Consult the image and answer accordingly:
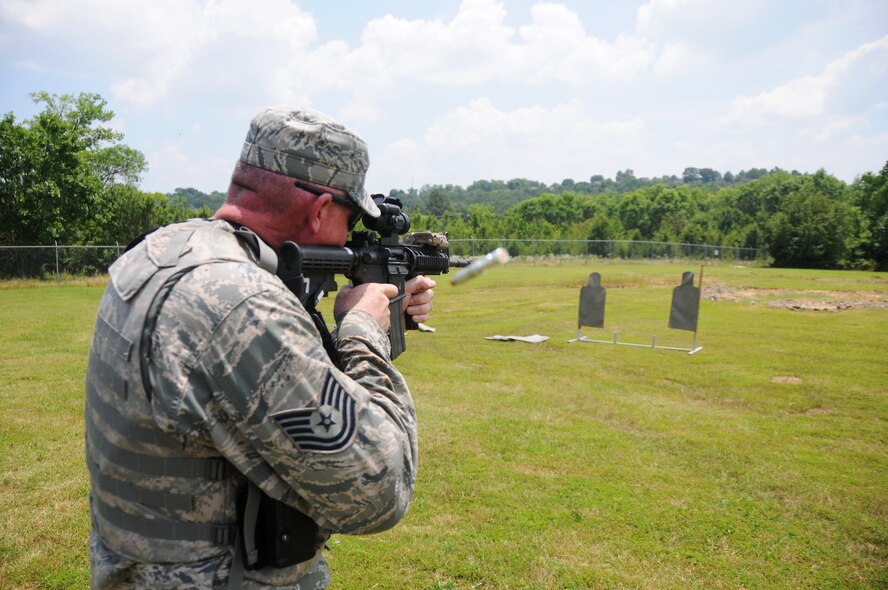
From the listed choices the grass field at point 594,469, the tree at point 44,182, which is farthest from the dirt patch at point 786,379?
the tree at point 44,182

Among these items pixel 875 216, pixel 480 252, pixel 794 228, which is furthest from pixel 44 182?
pixel 875 216

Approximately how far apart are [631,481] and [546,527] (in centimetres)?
150

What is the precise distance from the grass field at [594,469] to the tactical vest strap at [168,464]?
11.2 feet

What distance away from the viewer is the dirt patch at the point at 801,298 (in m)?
23.5

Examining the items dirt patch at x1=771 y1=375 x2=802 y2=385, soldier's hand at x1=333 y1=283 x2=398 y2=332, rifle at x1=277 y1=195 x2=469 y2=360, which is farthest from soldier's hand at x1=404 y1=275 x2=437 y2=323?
dirt patch at x1=771 y1=375 x2=802 y2=385

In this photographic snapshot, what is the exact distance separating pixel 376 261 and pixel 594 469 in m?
4.81

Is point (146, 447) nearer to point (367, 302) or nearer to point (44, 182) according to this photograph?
point (367, 302)

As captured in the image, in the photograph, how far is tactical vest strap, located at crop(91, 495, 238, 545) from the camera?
68.4 inches

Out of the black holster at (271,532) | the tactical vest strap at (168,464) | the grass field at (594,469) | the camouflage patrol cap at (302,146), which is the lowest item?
the grass field at (594,469)

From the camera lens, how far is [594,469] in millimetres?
6887

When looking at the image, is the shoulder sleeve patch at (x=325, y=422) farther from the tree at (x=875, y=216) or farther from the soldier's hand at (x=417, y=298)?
the tree at (x=875, y=216)

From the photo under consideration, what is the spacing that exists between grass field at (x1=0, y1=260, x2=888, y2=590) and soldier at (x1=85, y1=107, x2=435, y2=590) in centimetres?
325

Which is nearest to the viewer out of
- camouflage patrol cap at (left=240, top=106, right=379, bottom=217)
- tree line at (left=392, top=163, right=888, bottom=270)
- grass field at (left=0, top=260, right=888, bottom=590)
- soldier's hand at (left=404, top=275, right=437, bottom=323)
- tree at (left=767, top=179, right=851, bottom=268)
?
camouflage patrol cap at (left=240, top=106, right=379, bottom=217)

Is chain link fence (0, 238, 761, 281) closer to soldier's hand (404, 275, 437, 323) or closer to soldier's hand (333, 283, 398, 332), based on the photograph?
soldier's hand (404, 275, 437, 323)
